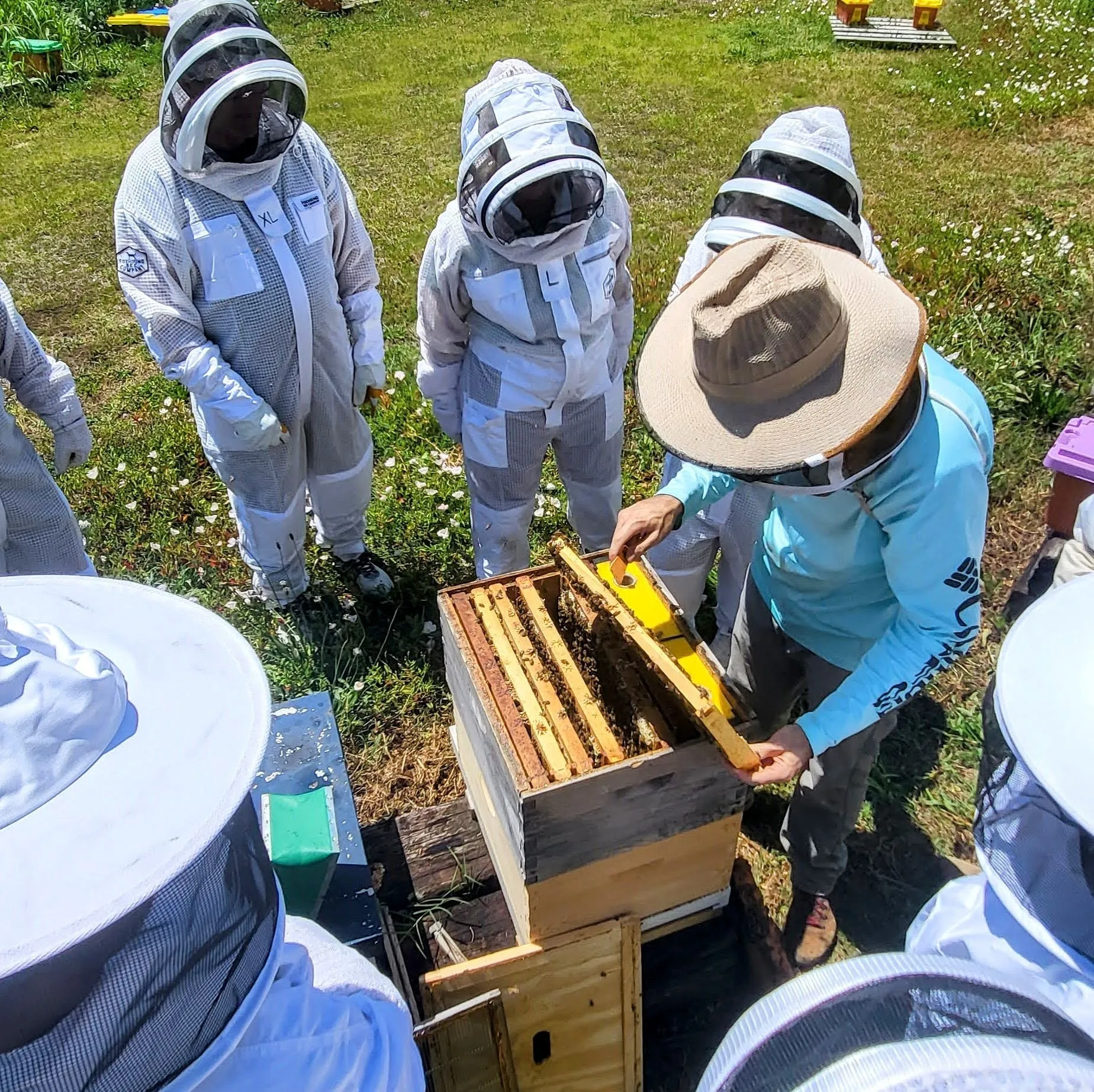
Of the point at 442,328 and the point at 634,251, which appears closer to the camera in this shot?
the point at 442,328

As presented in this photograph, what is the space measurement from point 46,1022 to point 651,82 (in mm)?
11943

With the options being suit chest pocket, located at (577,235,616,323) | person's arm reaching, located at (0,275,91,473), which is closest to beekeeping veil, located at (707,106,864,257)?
suit chest pocket, located at (577,235,616,323)

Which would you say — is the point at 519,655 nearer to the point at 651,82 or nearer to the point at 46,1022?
the point at 46,1022

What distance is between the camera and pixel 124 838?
1.04 metres

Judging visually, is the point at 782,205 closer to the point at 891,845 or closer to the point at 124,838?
the point at 891,845

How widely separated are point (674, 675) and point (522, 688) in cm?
46

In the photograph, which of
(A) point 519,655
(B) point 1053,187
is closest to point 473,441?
(A) point 519,655

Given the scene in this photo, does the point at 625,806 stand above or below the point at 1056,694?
below

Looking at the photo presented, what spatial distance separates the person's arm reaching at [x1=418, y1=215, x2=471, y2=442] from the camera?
9.85ft

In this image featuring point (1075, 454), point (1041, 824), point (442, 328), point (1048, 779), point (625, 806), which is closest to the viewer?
point (1048, 779)

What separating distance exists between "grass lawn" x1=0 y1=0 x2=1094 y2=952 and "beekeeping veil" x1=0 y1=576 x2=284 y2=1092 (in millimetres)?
2148

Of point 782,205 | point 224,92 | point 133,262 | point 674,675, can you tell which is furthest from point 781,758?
point 133,262

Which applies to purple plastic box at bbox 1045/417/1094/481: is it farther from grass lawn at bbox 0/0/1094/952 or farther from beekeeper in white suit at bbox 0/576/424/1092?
beekeeper in white suit at bbox 0/576/424/1092

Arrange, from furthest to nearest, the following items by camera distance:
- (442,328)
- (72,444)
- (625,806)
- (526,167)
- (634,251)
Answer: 1. (634,251)
2. (72,444)
3. (442,328)
4. (526,167)
5. (625,806)
